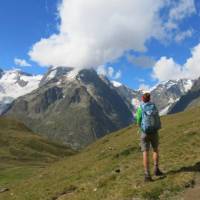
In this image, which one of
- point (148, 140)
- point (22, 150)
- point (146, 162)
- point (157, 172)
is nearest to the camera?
point (146, 162)

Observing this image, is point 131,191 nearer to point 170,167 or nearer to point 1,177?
point 170,167

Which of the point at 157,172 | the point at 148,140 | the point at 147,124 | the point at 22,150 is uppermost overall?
the point at 22,150

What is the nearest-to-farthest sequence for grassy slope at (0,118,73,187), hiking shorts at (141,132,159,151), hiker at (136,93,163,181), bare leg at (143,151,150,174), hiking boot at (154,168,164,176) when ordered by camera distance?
bare leg at (143,151,150,174) → hiker at (136,93,163,181) → hiking shorts at (141,132,159,151) → hiking boot at (154,168,164,176) → grassy slope at (0,118,73,187)

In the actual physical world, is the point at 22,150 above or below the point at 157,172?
above

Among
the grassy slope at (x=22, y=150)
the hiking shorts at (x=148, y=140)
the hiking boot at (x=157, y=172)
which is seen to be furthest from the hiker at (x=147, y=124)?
the grassy slope at (x=22, y=150)

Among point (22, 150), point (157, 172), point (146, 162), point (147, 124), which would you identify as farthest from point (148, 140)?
point (22, 150)

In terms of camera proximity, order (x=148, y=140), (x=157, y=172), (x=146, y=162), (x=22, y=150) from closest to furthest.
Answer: (x=146, y=162) < (x=148, y=140) < (x=157, y=172) < (x=22, y=150)

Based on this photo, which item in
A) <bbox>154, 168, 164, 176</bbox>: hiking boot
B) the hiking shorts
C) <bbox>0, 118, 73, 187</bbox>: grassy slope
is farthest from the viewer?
<bbox>0, 118, 73, 187</bbox>: grassy slope

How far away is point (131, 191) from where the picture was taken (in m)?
22.2

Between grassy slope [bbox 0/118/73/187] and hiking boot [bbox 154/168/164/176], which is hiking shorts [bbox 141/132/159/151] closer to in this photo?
hiking boot [bbox 154/168/164/176]

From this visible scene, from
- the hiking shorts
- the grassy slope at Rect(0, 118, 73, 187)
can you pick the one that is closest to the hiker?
the hiking shorts

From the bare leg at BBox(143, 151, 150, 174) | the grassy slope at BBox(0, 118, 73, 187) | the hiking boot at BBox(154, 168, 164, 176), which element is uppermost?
the grassy slope at BBox(0, 118, 73, 187)

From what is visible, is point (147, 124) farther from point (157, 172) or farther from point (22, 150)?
point (22, 150)

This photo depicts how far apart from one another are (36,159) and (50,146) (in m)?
31.6
